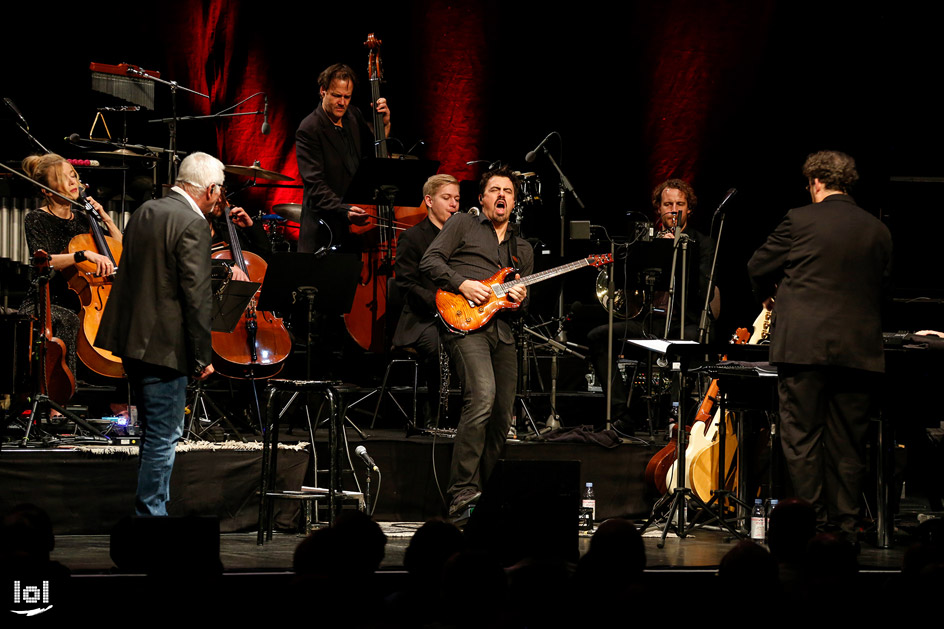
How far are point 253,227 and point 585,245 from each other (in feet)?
9.58

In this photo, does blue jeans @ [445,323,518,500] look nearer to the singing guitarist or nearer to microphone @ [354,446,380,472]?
the singing guitarist

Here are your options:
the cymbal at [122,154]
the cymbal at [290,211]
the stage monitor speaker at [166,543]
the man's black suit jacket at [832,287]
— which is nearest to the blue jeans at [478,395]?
the man's black suit jacket at [832,287]

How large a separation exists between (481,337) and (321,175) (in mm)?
2546

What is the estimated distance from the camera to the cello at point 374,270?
28.0 feet

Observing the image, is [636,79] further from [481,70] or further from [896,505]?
[896,505]

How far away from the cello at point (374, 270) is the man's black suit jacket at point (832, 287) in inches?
140

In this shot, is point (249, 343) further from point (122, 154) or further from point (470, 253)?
point (470, 253)

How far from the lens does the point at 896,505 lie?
22.1 ft

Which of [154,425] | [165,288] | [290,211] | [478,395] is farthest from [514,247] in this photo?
[290,211]

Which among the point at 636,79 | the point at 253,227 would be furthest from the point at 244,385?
the point at 636,79

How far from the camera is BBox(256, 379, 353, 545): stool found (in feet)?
19.6

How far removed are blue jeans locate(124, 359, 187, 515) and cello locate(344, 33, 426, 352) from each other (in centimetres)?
308

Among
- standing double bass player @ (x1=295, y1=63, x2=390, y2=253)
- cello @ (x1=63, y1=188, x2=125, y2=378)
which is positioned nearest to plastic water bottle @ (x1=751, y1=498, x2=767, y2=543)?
standing double bass player @ (x1=295, y1=63, x2=390, y2=253)

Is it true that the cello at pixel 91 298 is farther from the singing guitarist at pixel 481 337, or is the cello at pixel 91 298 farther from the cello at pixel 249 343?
the singing guitarist at pixel 481 337
